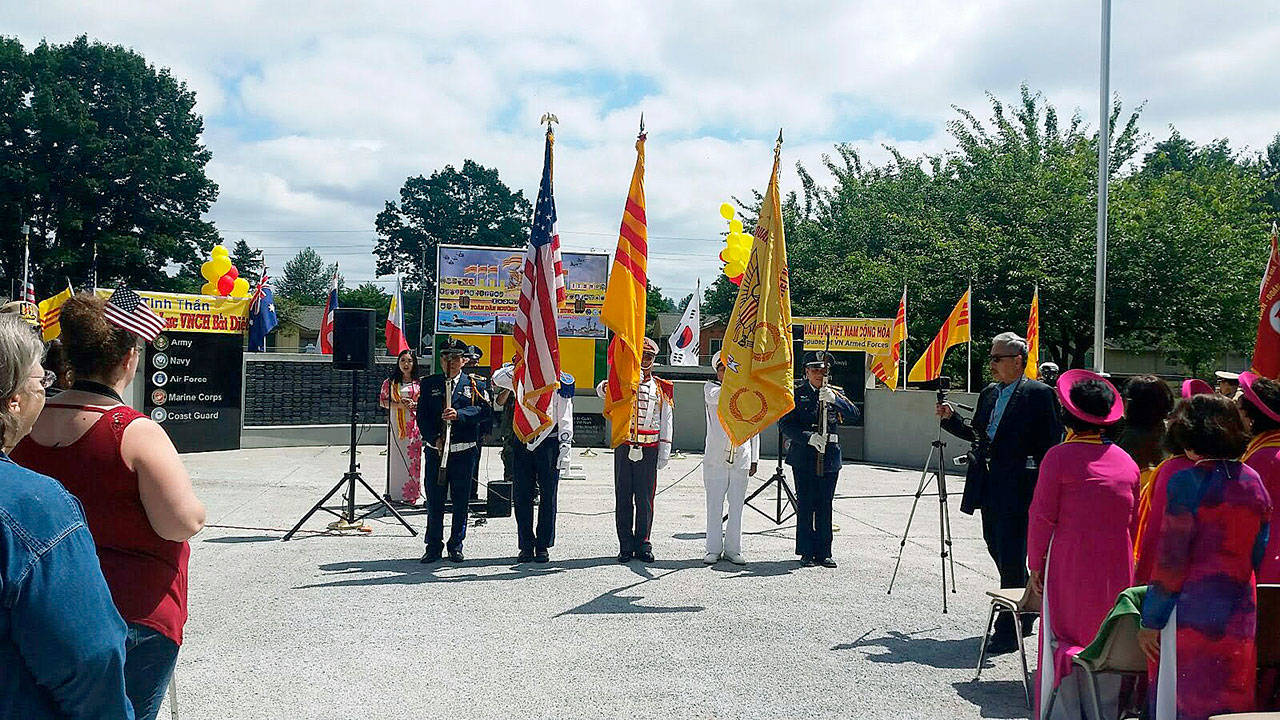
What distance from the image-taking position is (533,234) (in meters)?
9.50

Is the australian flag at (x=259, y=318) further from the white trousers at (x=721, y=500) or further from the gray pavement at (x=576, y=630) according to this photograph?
the white trousers at (x=721, y=500)

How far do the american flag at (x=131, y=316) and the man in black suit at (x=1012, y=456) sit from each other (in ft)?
15.9

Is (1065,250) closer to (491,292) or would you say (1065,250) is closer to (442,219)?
(491,292)

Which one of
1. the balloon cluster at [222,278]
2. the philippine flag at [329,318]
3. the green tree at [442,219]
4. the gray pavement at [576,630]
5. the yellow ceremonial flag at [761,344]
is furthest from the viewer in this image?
the green tree at [442,219]

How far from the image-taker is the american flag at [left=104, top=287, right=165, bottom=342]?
10.4 ft

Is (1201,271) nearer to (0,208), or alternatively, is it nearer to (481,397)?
(481,397)

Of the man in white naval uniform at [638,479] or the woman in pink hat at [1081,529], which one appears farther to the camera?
the man in white naval uniform at [638,479]

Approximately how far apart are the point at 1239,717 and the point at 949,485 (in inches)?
533

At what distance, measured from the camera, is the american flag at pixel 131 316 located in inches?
124

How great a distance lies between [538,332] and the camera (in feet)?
30.0

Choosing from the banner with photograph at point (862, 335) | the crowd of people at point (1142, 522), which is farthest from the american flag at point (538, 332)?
the banner with photograph at point (862, 335)

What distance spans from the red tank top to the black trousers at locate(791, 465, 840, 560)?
21.6 feet

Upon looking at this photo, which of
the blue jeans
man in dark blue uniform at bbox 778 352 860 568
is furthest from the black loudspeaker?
the blue jeans

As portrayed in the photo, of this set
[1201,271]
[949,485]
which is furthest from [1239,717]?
[1201,271]
